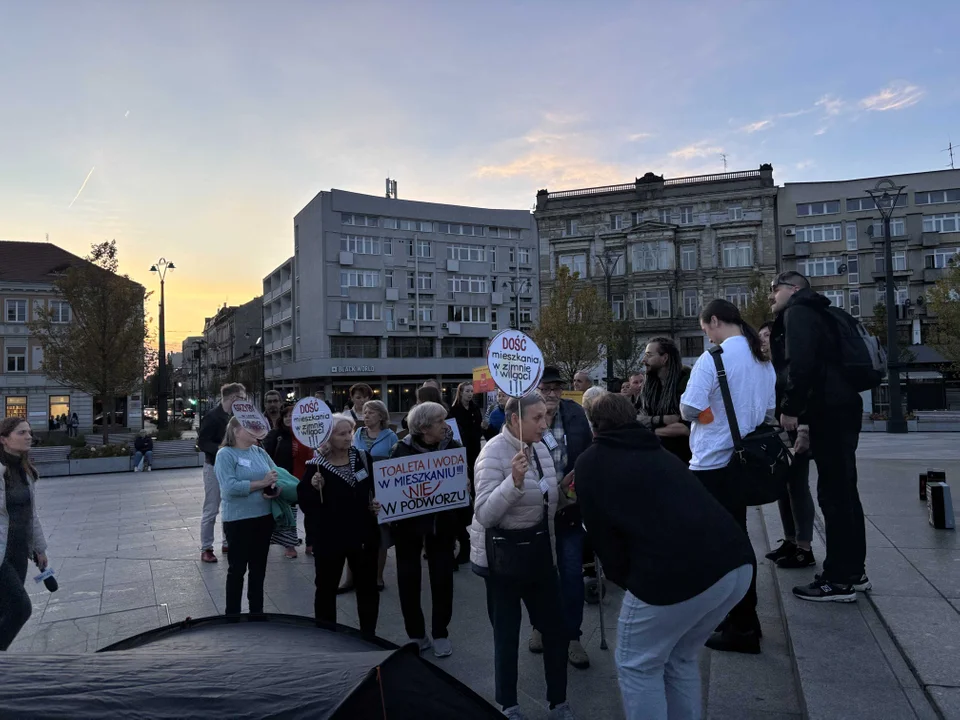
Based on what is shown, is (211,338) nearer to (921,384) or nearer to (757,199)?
(757,199)

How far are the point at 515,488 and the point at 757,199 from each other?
5194 centimetres

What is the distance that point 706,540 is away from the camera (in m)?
2.77

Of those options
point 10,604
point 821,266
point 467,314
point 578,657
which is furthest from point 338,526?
point 467,314

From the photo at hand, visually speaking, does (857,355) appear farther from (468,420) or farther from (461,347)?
(461,347)

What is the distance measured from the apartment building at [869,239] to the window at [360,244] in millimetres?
32596

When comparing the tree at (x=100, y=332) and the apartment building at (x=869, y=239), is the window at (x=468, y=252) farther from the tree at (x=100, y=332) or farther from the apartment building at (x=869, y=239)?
the tree at (x=100, y=332)

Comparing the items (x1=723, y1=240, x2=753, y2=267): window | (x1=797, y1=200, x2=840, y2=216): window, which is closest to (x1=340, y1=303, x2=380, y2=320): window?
(x1=723, y1=240, x2=753, y2=267): window

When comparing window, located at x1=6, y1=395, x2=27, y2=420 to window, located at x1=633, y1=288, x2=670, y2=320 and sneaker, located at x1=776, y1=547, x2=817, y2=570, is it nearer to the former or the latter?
window, located at x1=633, y1=288, x2=670, y2=320

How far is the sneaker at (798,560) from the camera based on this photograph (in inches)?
227

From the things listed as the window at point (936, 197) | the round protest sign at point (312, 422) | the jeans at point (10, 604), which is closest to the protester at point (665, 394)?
the round protest sign at point (312, 422)

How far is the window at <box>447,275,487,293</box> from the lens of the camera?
191 ft

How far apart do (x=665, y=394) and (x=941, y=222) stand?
5484 cm

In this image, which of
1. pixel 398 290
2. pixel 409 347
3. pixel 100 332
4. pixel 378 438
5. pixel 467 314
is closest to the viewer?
pixel 378 438

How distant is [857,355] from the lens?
4.44 m
